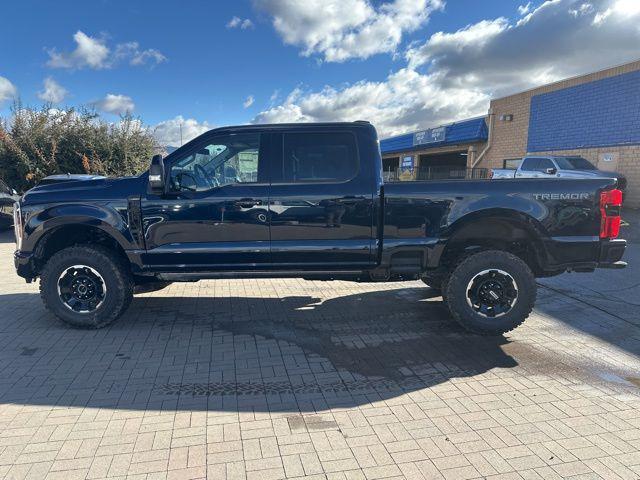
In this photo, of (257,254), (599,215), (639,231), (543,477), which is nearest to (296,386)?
(257,254)

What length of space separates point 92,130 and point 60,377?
1249 centimetres

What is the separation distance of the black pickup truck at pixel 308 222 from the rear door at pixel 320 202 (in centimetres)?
1

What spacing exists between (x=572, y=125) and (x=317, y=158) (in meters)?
18.5

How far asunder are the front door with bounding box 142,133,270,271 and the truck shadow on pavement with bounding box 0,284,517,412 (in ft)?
2.63

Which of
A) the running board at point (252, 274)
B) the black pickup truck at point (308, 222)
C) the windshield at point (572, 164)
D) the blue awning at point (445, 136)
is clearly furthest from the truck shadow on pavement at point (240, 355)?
the blue awning at point (445, 136)

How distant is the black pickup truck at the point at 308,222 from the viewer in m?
4.16

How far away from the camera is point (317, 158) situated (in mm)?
4340

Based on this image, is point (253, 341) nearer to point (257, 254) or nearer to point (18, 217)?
point (257, 254)

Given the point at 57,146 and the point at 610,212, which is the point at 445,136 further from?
the point at 610,212

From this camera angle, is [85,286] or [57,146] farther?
[57,146]

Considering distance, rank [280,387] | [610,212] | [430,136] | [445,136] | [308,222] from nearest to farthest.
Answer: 1. [280,387]
2. [610,212]
3. [308,222]
4. [445,136]
5. [430,136]

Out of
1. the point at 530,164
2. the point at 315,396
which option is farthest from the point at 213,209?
the point at 530,164

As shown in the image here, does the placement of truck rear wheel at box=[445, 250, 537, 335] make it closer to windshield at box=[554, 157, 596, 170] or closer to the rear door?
the rear door

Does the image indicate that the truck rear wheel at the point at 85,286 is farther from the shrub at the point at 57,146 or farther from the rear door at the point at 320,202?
the shrub at the point at 57,146
